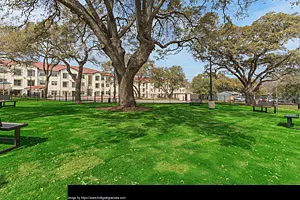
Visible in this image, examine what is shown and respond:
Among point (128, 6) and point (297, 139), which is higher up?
point (128, 6)

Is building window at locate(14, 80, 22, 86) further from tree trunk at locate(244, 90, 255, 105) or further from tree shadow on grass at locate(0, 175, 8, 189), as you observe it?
tree shadow on grass at locate(0, 175, 8, 189)

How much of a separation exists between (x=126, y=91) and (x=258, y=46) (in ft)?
53.6

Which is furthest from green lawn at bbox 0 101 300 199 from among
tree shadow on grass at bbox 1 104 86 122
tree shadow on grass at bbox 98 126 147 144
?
tree shadow on grass at bbox 1 104 86 122

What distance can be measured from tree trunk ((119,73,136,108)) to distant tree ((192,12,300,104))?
8604 mm

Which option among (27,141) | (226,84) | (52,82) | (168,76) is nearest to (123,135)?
(27,141)

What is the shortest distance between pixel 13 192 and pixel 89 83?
70781 millimetres

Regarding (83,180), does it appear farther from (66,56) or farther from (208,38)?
(66,56)

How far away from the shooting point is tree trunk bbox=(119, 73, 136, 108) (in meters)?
11.3

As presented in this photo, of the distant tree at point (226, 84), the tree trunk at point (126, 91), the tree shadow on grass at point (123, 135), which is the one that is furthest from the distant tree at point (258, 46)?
the distant tree at point (226, 84)

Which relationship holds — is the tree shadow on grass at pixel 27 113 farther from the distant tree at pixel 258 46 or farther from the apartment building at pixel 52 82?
the apartment building at pixel 52 82

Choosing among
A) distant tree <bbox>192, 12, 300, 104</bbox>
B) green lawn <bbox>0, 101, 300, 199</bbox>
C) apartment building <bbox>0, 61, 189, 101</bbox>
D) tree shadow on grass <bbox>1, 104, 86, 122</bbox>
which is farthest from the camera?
apartment building <bbox>0, 61, 189, 101</bbox>

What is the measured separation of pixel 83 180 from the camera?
9.53 feet

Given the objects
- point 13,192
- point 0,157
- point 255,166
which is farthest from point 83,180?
point 255,166

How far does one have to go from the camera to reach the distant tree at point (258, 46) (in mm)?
19391
